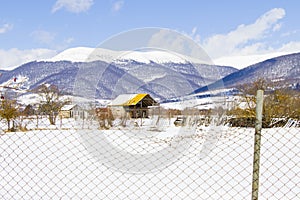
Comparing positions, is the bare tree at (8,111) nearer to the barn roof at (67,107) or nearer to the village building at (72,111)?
the village building at (72,111)

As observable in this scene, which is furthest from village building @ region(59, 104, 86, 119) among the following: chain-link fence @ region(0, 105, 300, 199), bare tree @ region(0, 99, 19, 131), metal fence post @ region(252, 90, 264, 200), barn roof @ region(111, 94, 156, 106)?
metal fence post @ region(252, 90, 264, 200)

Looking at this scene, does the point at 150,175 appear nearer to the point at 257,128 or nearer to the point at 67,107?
the point at 257,128

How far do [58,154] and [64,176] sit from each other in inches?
77.8

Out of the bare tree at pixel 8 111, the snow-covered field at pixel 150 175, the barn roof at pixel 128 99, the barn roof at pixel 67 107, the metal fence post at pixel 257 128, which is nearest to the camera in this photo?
the metal fence post at pixel 257 128

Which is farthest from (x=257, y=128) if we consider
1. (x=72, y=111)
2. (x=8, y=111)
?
(x=72, y=111)

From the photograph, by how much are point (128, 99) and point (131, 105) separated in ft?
1.54

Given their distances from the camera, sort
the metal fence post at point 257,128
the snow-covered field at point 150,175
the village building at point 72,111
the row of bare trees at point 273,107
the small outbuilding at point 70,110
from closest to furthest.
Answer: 1. the metal fence post at point 257,128
2. the snow-covered field at point 150,175
3. the row of bare trees at point 273,107
4. the village building at point 72,111
5. the small outbuilding at point 70,110

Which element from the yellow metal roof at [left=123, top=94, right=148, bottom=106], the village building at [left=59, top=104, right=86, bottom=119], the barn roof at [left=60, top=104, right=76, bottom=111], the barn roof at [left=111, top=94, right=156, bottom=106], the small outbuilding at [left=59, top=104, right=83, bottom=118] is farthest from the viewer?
the yellow metal roof at [left=123, top=94, right=148, bottom=106]

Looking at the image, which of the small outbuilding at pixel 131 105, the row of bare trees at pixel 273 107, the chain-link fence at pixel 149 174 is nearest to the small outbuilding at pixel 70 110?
the small outbuilding at pixel 131 105

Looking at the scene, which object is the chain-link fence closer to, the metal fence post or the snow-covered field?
the snow-covered field

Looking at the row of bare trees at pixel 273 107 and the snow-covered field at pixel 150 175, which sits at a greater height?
the row of bare trees at pixel 273 107

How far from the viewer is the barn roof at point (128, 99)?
20.6m

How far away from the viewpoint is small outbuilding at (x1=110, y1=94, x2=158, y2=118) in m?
16.9

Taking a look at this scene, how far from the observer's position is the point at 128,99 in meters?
22.2
